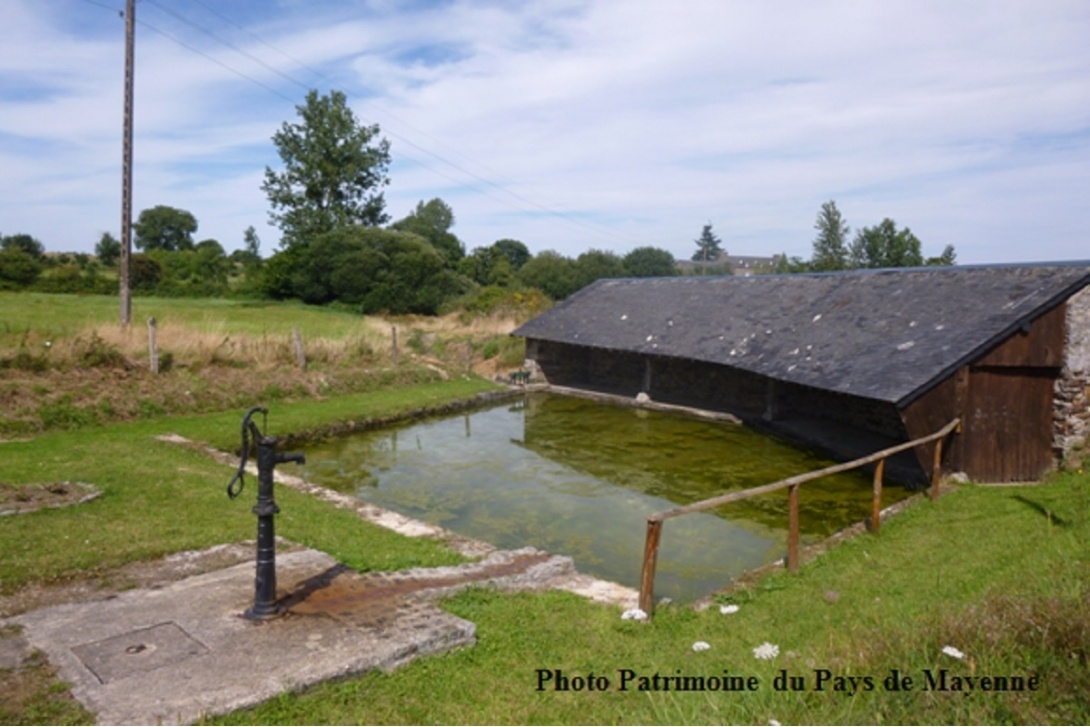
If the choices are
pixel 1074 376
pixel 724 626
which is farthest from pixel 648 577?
pixel 1074 376

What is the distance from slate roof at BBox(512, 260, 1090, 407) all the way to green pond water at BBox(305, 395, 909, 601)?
1.75 meters

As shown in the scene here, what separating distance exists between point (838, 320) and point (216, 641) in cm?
1397

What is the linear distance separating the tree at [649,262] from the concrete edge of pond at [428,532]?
5475 centimetres

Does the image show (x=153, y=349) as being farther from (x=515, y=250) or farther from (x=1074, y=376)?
(x=515, y=250)

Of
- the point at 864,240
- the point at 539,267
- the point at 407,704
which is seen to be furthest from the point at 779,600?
the point at 864,240

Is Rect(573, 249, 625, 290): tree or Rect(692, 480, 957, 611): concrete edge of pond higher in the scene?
Rect(573, 249, 625, 290): tree

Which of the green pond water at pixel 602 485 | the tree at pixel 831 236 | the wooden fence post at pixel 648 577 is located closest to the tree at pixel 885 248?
the tree at pixel 831 236

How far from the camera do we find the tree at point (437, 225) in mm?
63875

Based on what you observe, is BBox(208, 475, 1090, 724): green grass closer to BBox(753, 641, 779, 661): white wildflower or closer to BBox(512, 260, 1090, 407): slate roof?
BBox(753, 641, 779, 661): white wildflower

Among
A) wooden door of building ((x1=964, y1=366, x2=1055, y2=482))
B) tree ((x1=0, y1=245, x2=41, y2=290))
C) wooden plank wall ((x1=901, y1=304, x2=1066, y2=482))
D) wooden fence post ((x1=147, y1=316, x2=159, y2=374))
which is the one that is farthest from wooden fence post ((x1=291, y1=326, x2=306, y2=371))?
tree ((x1=0, y1=245, x2=41, y2=290))

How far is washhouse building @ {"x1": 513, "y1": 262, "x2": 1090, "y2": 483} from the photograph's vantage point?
11.4 m

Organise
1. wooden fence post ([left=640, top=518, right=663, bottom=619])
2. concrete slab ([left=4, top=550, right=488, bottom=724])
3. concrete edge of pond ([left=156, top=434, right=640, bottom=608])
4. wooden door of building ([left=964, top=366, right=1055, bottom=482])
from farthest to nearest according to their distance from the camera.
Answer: wooden door of building ([left=964, top=366, right=1055, bottom=482]) → concrete edge of pond ([left=156, top=434, right=640, bottom=608]) → wooden fence post ([left=640, top=518, right=663, bottom=619]) → concrete slab ([left=4, top=550, right=488, bottom=724])

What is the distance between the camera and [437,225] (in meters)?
81.6

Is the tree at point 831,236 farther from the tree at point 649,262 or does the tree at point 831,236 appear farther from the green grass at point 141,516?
the green grass at point 141,516
